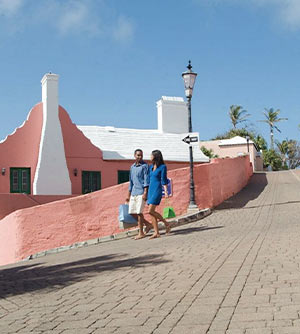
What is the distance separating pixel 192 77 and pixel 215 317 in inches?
430

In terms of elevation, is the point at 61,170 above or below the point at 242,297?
above

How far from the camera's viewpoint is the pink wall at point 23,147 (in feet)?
63.7

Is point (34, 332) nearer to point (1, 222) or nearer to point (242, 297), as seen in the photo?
point (242, 297)

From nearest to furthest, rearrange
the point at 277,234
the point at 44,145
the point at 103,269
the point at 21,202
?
the point at 103,269
the point at 277,234
the point at 21,202
the point at 44,145

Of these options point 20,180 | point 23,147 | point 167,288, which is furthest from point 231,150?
point 167,288

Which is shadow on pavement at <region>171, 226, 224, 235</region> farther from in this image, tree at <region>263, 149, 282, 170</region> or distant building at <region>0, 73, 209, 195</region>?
tree at <region>263, 149, 282, 170</region>

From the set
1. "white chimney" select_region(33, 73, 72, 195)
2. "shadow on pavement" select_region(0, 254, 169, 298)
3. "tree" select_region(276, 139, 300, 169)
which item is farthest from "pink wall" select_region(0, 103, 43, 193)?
"tree" select_region(276, 139, 300, 169)

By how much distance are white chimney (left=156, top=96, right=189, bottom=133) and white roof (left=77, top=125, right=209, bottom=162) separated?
720mm

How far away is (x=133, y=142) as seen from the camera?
23.7 m

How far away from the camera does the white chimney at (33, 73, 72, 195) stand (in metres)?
19.8

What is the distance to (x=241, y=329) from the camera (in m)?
3.64

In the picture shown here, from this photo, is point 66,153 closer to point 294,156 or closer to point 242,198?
point 242,198

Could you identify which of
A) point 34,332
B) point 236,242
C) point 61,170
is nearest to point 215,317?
point 34,332

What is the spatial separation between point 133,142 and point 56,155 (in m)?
4.64
